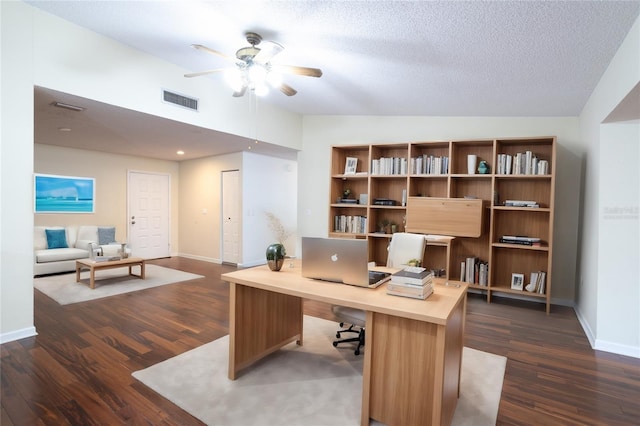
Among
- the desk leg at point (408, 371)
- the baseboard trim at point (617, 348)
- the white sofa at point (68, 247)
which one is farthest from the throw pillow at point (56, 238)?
the baseboard trim at point (617, 348)

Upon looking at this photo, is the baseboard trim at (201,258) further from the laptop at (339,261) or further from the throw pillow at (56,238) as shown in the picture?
the laptop at (339,261)

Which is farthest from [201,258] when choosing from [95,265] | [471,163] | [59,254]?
[471,163]

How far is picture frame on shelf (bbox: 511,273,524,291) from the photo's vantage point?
434 cm

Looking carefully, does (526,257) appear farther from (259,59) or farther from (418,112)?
(259,59)

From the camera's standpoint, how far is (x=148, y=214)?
743 centimetres

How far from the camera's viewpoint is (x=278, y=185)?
24.4 feet

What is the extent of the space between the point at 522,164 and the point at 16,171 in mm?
5376

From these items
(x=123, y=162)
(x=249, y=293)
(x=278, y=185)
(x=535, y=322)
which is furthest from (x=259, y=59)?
(x=123, y=162)

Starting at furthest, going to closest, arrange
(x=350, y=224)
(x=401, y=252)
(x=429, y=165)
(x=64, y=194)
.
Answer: (x=64, y=194), (x=350, y=224), (x=429, y=165), (x=401, y=252)

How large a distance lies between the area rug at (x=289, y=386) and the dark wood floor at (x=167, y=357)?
10 centimetres

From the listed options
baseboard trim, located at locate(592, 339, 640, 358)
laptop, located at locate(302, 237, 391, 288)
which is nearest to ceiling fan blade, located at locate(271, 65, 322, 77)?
laptop, located at locate(302, 237, 391, 288)

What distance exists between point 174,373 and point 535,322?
145 inches

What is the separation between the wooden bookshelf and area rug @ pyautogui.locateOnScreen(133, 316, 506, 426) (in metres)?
2.05

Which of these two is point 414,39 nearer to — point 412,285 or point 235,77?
point 235,77
